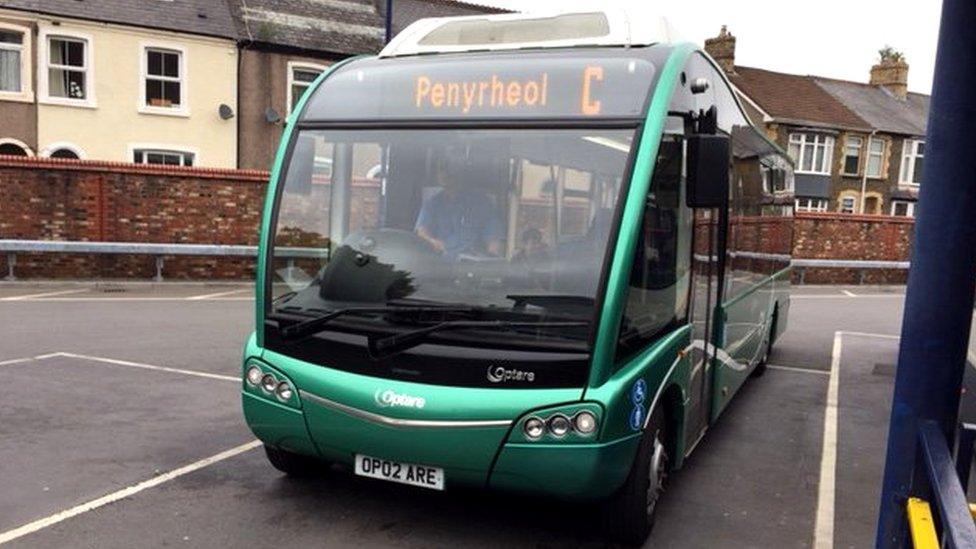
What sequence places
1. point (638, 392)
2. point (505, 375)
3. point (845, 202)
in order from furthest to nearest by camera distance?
point (845, 202)
point (638, 392)
point (505, 375)

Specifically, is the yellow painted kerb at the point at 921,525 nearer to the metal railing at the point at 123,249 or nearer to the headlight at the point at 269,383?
the headlight at the point at 269,383

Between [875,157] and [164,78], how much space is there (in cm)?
3273

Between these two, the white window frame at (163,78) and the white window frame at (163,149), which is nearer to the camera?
the white window frame at (163,78)

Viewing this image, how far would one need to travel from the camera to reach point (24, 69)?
21.4m

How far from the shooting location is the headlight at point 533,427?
3.85m

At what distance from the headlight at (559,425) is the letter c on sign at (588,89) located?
1548mm

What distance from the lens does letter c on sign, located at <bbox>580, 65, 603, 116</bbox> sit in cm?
424

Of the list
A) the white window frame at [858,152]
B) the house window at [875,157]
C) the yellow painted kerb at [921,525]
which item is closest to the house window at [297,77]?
the yellow painted kerb at [921,525]

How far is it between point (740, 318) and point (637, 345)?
3.05 m

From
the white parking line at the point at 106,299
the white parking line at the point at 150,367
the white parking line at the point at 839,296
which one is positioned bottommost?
the white parking line at the point at 106,299

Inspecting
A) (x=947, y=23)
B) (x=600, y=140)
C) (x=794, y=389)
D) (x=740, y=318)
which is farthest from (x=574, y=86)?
(x=794, y=389)

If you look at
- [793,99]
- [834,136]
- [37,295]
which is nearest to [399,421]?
[37,295]

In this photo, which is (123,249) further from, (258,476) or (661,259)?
(661,259)

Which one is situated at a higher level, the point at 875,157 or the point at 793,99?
the point at 793,99
